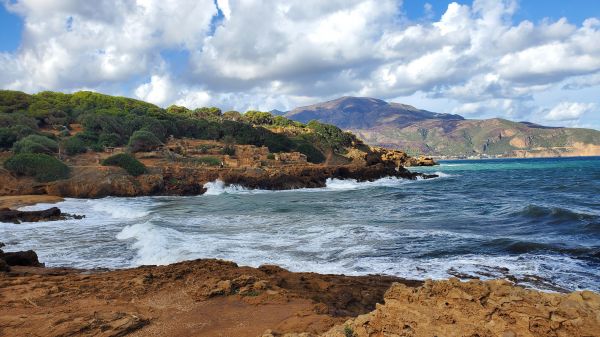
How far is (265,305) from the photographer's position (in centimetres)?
599

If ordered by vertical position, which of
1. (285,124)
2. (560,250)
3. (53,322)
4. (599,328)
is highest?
(285,124)

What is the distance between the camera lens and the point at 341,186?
1544 inches

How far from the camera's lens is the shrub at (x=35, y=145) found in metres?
30.5

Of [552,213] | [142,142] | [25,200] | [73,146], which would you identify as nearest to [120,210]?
[25,200]

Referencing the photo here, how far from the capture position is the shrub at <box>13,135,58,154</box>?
30.5 metres

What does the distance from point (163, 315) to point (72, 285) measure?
8.00 ft

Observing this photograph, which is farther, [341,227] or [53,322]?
[341,227]

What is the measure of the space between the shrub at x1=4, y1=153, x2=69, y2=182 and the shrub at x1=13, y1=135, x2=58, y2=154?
4.26 m

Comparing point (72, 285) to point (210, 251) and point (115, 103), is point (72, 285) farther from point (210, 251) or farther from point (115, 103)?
point (115, 103)

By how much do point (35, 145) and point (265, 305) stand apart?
31.8 metres

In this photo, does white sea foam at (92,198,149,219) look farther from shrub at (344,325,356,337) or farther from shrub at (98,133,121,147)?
shrub at (98,133,121,147)

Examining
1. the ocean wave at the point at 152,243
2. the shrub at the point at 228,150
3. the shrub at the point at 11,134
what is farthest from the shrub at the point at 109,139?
the ocean wave at the point at 152,243

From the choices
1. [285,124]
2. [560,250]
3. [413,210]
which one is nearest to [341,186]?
[413,210]

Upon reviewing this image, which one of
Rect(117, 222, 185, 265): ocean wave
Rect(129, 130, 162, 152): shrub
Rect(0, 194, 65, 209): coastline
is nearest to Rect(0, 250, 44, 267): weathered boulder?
Rect(117, 222, 185, 265): ocean wave
